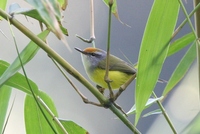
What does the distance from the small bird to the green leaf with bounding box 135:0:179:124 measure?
539 millimetres

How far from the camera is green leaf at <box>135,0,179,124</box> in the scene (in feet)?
1.69

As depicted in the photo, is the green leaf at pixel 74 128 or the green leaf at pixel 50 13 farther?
the green leaf at pixel 74 128

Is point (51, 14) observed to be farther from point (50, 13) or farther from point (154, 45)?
point (154, 45)

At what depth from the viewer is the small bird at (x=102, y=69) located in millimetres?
1137

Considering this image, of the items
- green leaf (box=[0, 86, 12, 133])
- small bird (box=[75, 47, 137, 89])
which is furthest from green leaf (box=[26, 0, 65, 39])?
small bird (box=[75, 47, 137, 89])

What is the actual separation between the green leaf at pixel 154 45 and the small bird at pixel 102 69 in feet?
1.77

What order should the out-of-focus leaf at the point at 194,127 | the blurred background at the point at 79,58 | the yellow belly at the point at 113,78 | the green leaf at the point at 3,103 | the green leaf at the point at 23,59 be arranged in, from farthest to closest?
1. the blurred background at the point at 79,58
2. the yellow belly at the point at 113,78
3. the green leaf at the point at 3,103
4. the green leaf at the point at 23,59
5. the out-of-focus leaf at the point at 194,127

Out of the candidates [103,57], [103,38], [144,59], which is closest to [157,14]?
[144,59]

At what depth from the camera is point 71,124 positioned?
662 mm

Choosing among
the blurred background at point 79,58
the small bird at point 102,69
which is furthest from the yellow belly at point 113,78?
the blurred background at point 79,58

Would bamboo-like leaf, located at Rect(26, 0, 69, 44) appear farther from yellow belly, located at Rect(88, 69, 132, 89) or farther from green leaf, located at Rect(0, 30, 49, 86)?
yellow belly, located at Rect(88, 69, 132, 89)

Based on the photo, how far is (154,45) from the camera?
1.69 feet

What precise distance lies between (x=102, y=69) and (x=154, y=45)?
76 cm

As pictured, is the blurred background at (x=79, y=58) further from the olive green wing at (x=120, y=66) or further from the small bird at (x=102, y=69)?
the olive green wing at (x=120, y=66)
